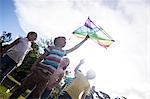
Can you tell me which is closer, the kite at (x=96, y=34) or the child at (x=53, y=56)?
the child at (x=53, y=56)

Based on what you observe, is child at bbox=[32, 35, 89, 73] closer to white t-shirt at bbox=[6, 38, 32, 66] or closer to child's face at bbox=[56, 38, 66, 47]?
child's face at bbox=[56, 38, 66, 47]

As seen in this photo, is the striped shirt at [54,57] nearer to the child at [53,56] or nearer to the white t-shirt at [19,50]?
the child at [53,56]

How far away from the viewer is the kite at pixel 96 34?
8.77 meters

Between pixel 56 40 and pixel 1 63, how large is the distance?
122 centimetres

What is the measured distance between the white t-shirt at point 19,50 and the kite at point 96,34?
2.01m

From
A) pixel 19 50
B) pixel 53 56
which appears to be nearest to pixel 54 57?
pixel 53 56

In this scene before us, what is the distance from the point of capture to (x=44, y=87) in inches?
258

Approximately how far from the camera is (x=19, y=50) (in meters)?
7.20

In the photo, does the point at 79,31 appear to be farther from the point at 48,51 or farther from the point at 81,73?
the point at 48,51

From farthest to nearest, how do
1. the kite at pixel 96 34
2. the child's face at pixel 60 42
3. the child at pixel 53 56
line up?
the kite at pixel 96 34, the child's face at pixel 60 42, the child at pixel 53 56

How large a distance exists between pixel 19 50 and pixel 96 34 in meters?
2.42

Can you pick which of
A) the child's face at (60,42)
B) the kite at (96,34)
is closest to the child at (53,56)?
the child's face at (60,42)

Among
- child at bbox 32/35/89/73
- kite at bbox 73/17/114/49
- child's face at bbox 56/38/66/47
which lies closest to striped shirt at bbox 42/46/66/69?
child at bbox 32/35/89/73

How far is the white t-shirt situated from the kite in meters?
2.01
